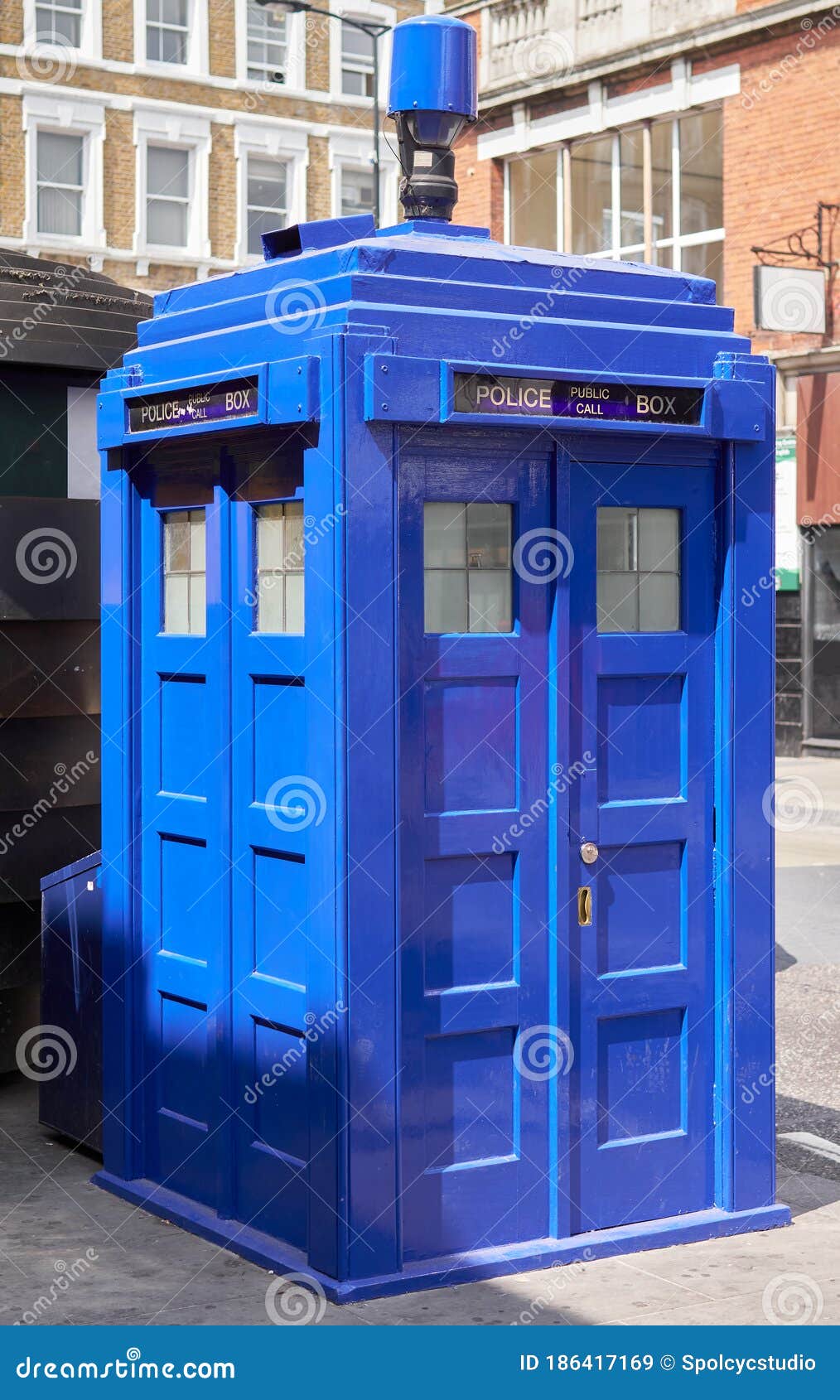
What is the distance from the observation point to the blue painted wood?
455 cm

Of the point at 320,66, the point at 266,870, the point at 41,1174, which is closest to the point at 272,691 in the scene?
the point at 266,870

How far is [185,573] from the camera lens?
5.34 meters

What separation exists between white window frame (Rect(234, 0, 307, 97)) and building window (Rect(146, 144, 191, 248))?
204cm

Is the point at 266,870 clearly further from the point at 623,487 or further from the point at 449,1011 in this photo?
the point at 623,487

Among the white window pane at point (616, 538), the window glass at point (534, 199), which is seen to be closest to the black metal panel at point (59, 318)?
the white window pane at point (616, 538)

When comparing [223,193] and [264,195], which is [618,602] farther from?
[264,195]

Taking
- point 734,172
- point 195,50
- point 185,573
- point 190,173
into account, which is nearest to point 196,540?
point 185,573

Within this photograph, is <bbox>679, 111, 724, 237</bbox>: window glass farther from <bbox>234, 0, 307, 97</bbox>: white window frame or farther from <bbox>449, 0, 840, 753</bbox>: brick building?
<bbox>234, 0, 307, 97</bbox>: white window frame

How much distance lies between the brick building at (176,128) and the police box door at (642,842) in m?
27.4

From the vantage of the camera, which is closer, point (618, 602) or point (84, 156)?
point (618, 602)

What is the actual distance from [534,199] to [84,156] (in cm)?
1134

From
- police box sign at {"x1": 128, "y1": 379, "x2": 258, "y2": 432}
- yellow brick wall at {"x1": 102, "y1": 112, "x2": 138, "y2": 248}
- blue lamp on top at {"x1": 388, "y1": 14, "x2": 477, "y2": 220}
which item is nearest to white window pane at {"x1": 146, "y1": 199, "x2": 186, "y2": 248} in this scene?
yellow brick wall at {"x1": 102, "y1": 112, "x2": 138, "y2": 248}

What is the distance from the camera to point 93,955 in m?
5.80

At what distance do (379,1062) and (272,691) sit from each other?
3.41 ft
